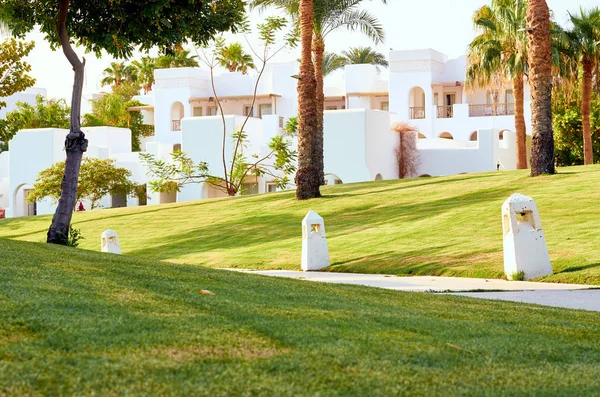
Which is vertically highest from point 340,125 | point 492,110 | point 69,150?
point 492,110

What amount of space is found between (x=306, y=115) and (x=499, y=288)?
1609 cm

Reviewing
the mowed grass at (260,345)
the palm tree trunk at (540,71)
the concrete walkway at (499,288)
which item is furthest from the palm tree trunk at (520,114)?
the mowed grass at (260,345)

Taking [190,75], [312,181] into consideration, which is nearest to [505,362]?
[312,181]

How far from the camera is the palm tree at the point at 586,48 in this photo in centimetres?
4056

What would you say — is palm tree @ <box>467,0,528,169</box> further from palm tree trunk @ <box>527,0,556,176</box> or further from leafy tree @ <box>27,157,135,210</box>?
leafy tree @ <box>27,157,135,210</box>

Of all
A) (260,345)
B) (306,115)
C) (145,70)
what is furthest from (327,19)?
(145,70)

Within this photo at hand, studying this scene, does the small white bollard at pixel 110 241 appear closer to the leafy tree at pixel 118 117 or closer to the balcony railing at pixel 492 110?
the balcony railing at pixel 492 110

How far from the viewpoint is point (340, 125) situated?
43625 mm

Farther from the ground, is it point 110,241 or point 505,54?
point 505,54

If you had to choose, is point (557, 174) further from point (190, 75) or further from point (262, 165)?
point (190, 75)

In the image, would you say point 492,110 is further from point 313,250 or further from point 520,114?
point 313,250

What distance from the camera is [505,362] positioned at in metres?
5.71

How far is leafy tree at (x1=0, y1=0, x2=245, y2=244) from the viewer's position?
18.1m

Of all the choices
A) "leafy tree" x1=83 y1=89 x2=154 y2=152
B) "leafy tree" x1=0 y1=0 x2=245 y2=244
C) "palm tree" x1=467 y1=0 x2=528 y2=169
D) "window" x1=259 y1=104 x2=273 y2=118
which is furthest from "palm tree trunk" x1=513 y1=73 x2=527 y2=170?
"leafy tree" x1=83 y1=89 x2=154 y2=152
